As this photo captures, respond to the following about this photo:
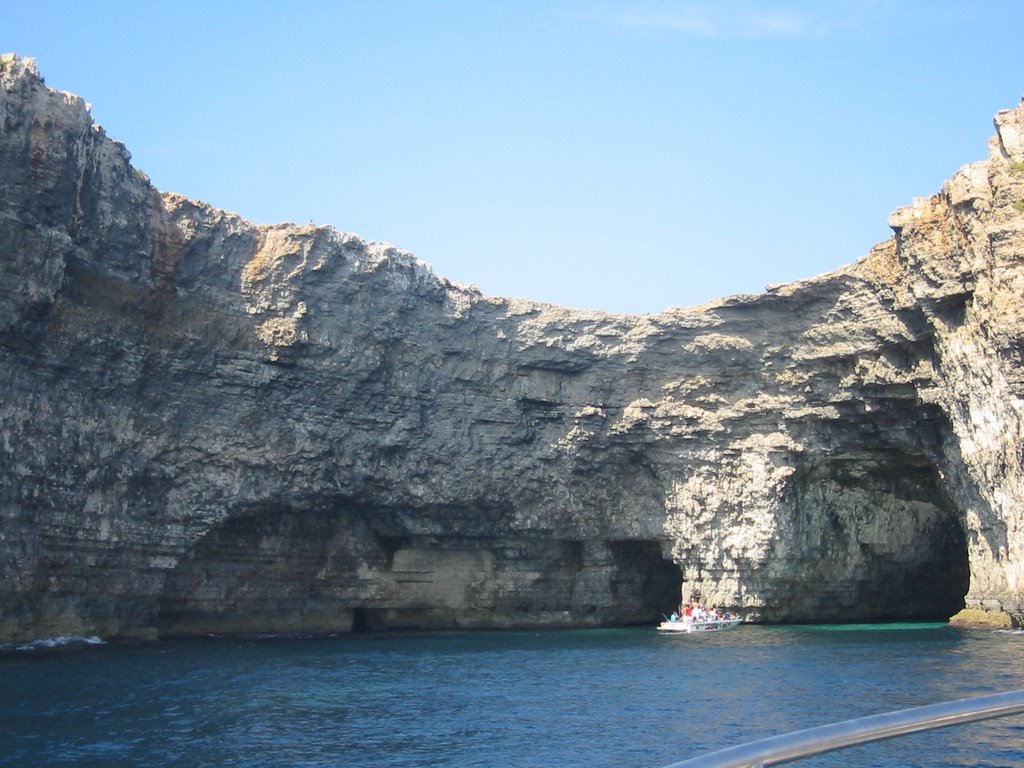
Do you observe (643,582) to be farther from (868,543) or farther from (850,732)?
(850,732)

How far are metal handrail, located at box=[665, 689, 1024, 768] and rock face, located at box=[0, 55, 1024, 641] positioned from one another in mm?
34721

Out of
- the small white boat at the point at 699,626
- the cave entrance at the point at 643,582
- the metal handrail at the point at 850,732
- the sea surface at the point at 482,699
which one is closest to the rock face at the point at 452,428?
the cave entrance at the point at 643,582

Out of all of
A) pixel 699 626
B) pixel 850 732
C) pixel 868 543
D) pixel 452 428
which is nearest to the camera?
pixel 850 732

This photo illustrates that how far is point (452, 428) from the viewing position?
153 feet

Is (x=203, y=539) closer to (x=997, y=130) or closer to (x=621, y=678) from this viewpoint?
(x=621, y=678)

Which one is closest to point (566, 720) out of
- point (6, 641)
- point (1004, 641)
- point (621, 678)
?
point (621, 678)

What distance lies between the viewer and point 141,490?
40438mm

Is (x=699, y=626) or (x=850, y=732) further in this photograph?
(x=699, y=626)

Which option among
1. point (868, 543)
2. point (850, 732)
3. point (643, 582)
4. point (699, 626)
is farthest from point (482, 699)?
point (868, 543)

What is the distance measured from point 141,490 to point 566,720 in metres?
22.8

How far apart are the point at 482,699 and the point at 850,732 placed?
23809 millimetres

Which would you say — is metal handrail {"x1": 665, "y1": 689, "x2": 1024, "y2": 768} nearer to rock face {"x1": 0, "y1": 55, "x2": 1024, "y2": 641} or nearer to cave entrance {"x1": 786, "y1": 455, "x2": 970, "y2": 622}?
rock face {"x1": 0, "y1": 55, "x2": 1024, "y2": 641}

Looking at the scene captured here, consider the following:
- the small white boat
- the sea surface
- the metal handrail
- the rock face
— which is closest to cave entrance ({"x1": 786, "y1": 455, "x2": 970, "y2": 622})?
the rock face

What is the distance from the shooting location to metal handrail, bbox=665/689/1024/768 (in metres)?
3.91
